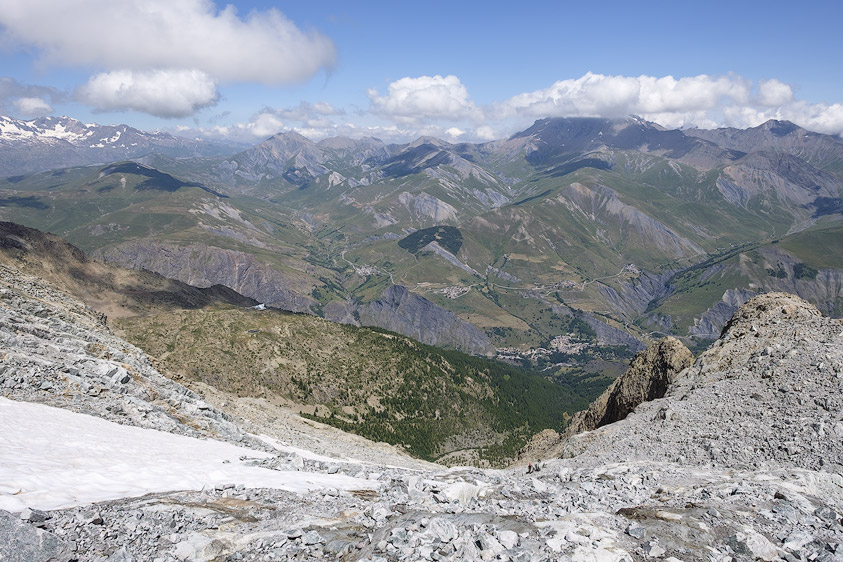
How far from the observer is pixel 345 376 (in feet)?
407

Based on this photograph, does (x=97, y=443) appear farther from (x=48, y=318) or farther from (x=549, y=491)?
(x=48, y=318)

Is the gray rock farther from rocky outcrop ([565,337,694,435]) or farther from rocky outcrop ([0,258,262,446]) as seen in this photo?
rocky outcrop ([565,337,694,435])

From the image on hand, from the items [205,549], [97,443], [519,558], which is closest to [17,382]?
[97,443]

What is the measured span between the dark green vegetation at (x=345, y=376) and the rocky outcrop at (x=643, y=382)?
154ft

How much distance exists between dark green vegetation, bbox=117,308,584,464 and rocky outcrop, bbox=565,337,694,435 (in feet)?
154

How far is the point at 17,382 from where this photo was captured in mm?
29000

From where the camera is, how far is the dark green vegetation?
106694 millimetres

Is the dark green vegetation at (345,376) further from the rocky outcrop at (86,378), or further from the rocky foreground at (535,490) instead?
the rocky foreground at (535,490)

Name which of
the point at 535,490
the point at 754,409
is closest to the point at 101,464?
the point at 535,490

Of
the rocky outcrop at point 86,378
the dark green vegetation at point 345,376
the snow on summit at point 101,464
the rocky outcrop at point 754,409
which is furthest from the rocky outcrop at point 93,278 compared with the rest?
the rocky outcrop at point 754,409

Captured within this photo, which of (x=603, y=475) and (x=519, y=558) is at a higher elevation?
(x=519, y=558)

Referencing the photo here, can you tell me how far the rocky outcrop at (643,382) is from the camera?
55562 millimetres

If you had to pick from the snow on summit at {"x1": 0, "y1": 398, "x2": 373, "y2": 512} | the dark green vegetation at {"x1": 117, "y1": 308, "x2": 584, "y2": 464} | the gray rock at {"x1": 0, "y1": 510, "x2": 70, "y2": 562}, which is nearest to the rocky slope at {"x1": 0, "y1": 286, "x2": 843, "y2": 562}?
the gray rock at {"x1": 0, "y1": 510, "x2": 70, "y2": 562}

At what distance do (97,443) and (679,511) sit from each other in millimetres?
26975
